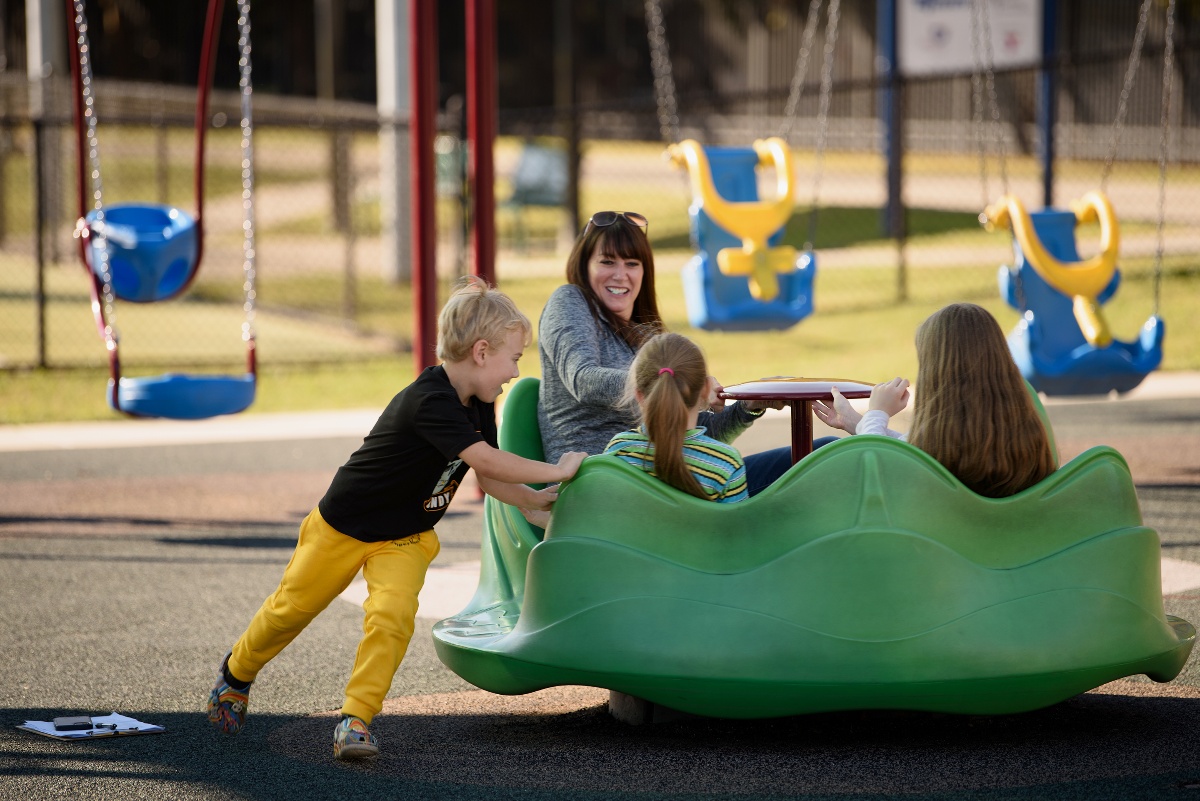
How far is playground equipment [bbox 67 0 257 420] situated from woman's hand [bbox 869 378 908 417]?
3524 mm

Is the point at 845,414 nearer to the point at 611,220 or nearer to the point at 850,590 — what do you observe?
the point at 850,590

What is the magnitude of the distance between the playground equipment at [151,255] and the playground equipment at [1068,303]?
363 cm

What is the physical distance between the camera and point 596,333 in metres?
4.66

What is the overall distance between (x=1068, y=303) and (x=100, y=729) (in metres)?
5.51

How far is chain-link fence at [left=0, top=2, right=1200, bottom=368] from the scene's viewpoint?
14.5 metres

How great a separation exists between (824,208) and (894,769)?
56.7 feet

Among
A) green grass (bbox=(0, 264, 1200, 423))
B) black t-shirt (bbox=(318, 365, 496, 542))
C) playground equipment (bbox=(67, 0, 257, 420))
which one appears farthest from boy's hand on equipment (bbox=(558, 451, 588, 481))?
green grass (bbox=(0, 264, 1200, 423))

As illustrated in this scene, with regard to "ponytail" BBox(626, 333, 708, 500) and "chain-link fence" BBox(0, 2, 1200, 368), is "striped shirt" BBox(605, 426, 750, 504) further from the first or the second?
"chain-link fence" BBox(0, 2, 1200, 368)

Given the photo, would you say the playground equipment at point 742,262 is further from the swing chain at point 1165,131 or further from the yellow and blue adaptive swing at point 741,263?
the swing chain at point 1165,131

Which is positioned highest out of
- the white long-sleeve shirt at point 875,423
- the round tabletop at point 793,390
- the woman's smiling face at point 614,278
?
the woman's smiling face at point 614,278

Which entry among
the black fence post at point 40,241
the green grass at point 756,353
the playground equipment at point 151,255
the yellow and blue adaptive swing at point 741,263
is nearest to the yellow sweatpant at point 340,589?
the playground equipment at point 151,255

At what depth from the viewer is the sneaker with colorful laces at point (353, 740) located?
3867 mm

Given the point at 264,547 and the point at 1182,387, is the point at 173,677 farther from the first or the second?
the point at 1182,387

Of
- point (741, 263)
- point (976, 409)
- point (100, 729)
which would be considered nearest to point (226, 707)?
point (100, 729)
